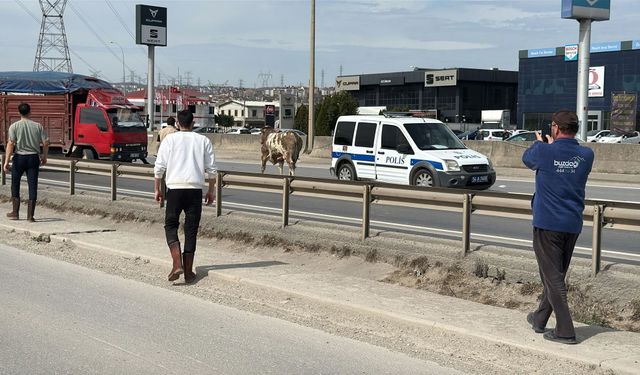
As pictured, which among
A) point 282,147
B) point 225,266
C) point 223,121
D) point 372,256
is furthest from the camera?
point 223,121

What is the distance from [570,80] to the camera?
106875 mm

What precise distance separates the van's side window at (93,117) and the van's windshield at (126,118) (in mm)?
317

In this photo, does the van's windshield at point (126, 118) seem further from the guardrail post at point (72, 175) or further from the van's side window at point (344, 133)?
the guardrail post at point (72, 175)

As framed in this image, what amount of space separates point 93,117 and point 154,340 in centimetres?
2332

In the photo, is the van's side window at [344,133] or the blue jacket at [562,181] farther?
the van's side window at [344,133]

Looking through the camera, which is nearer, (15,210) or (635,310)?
(635,310)

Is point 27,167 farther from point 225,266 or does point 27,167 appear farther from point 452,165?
point 452,165

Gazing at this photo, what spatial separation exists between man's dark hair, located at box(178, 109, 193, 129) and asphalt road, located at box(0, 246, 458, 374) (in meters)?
1.92

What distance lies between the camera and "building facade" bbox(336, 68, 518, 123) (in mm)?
125812

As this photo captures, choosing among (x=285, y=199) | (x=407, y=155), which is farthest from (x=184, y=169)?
(x=407, y=155)

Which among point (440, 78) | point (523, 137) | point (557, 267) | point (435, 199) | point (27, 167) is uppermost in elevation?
point (440, 78)

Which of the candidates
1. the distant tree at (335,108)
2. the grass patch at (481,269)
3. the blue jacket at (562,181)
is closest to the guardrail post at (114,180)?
the grass patch at (481,269)

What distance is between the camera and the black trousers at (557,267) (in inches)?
243

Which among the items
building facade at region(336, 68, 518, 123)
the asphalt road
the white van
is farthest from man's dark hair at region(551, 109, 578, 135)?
A: building facade at region(336, 68, 518, 123)
